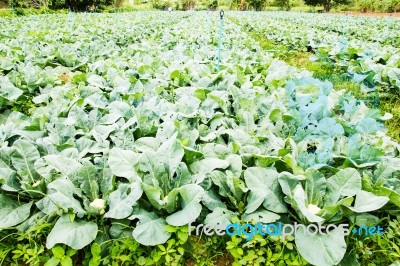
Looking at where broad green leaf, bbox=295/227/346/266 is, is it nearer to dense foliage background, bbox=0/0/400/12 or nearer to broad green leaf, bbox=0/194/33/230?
broad green leaf, bbox=0/194/33/230

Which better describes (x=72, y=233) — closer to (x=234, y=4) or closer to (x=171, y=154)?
(x=171, y=154)

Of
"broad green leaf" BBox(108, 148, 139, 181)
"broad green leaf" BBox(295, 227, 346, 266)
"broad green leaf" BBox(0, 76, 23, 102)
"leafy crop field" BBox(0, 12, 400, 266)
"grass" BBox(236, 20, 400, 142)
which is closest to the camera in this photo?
"broad green leaf" BBox(295, 227, 346, 266)

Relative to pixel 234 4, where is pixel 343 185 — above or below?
below

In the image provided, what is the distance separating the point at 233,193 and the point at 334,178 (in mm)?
679

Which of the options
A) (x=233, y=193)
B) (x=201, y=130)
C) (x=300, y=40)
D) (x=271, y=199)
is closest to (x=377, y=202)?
(x=271, y=199)

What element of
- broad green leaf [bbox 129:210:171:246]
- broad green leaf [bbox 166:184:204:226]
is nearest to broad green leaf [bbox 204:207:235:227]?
broad green leaf [bbox 166:184:204:226]

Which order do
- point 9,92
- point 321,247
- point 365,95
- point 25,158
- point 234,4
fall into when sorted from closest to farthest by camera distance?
point 321,247
point 25,158
point 9,92
point 365,95
point 234,4

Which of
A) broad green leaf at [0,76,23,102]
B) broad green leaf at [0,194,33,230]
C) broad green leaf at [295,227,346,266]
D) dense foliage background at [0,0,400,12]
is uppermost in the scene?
dense foliage background at [0,0,400,12]

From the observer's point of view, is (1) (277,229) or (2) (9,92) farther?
(2) (9,92)

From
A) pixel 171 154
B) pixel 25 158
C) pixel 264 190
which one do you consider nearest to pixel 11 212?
pixel 25 158

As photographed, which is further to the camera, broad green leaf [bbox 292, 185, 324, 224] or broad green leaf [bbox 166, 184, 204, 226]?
broad green leaf [bbox 166, 184, 204, 226]

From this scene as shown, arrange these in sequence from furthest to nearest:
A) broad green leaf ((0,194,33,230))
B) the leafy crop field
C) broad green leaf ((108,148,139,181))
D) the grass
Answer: the grass
broad green leaf ((108,148,139,181))
broad green leaf ((0,194,33,230))
the leafy crop field

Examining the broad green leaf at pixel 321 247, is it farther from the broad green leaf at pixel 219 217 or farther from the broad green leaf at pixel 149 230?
the broad green leaf at pixel 149 230

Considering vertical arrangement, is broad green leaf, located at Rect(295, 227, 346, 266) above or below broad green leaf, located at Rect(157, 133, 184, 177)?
below
